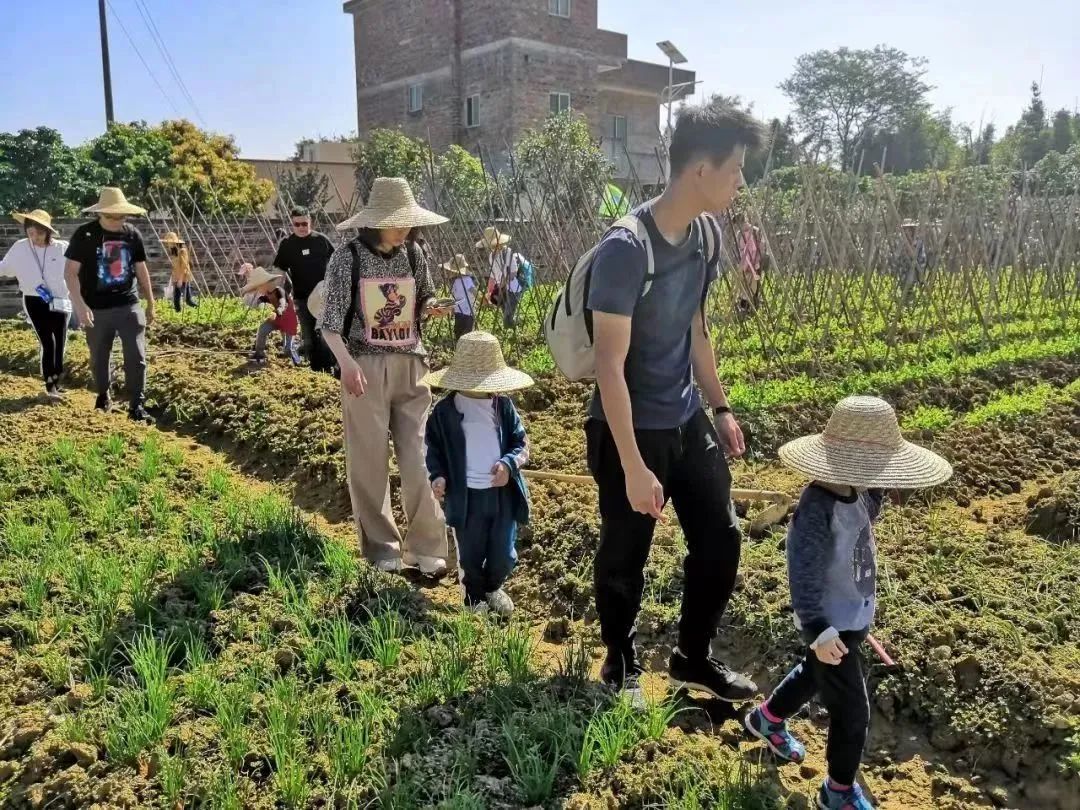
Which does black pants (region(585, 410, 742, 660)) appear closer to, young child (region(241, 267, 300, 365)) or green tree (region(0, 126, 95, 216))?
Answer: young child (region(241, 267, 300, 365))

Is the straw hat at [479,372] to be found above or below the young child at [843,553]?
above

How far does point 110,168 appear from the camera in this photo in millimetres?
17812

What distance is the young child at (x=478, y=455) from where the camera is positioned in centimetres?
303

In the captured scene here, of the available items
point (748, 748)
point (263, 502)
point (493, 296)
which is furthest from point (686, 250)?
point (493, 296)

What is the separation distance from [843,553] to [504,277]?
6.46 metres

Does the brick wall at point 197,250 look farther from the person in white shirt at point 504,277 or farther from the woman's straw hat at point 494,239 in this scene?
the person in white shirt at point 504,277

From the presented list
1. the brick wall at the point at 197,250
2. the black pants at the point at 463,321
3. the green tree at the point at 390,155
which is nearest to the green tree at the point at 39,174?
the brick wall at the point at 197,250

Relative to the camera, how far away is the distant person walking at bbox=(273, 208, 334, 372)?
6.59 meters

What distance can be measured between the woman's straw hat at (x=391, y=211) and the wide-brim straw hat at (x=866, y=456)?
1.79 meters

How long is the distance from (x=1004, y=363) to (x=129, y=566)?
6205mm

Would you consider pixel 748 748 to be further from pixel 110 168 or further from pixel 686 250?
pixel 110 168

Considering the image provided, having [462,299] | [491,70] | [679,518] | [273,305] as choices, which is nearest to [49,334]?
[273,305]

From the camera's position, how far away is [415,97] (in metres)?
25.2

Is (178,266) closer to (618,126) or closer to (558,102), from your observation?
(558,102)
